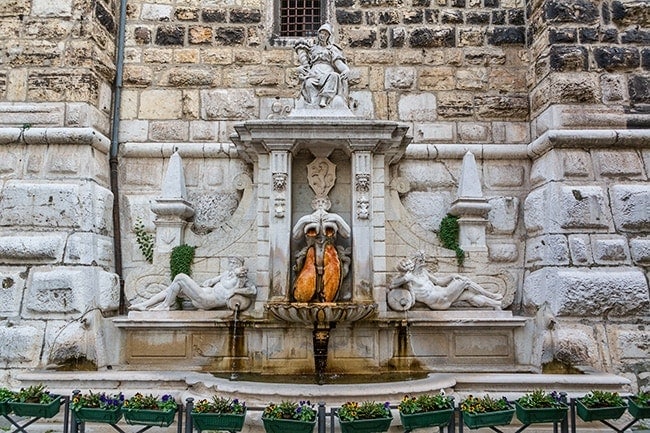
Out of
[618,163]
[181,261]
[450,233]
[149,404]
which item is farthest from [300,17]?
[149,404]

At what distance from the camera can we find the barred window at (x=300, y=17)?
834 centimetres

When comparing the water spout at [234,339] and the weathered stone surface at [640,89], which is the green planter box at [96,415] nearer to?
the water spout at [234,339]

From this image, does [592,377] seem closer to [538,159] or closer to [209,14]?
[538,159]

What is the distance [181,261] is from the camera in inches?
275

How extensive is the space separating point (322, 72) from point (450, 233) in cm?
269

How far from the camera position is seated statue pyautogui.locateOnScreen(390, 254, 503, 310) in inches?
260

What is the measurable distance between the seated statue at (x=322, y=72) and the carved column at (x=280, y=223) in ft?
2.91

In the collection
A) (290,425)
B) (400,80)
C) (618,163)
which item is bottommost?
(290,425)

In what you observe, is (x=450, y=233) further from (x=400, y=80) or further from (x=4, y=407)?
(x=4, y=407)

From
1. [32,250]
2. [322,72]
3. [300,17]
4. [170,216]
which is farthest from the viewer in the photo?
[300,17]

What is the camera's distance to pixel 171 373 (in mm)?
5965

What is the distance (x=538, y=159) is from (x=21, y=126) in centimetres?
669

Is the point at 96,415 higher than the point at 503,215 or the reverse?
the reverse

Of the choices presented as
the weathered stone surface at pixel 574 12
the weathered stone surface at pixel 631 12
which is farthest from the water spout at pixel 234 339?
the weathered stone surface at pixel 631 12
